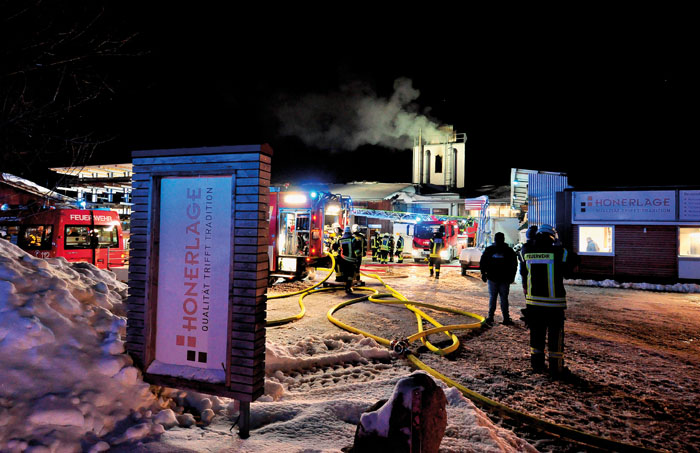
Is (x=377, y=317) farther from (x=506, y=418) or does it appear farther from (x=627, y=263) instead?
(x=627, y=263)

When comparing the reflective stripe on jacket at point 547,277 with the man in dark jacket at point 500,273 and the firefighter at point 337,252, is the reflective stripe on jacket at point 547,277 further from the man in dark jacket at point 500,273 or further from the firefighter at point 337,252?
the firefighter at point 337,252

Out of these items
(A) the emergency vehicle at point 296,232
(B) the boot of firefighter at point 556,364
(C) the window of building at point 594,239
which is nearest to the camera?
(B) the boot of firefighter at point 556,364

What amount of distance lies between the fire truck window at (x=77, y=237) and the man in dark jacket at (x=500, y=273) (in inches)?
430

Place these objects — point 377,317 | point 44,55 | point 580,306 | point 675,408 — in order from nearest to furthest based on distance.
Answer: point 675,408
point 44,55
point 377,317
point 580,306

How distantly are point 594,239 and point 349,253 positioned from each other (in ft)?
37.1

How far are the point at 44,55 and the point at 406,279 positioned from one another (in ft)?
39.7

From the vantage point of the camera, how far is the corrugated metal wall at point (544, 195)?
16766mm

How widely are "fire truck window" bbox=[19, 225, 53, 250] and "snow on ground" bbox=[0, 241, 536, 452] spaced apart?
7.70m

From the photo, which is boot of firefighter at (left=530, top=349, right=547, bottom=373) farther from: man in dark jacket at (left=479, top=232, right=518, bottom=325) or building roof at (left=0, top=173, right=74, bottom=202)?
building roof at (left=0, top=173, right=74, bottom=202)

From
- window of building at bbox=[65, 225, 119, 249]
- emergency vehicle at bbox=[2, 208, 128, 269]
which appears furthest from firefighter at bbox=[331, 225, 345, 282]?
window of building at bbox=[65, 225, 119, 249]

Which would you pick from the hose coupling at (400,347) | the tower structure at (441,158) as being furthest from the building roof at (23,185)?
the tower structure at (441,158)

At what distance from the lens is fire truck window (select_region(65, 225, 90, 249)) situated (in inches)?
422

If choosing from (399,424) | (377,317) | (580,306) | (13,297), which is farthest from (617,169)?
(13,297)

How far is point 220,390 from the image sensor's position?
302 centimetres
